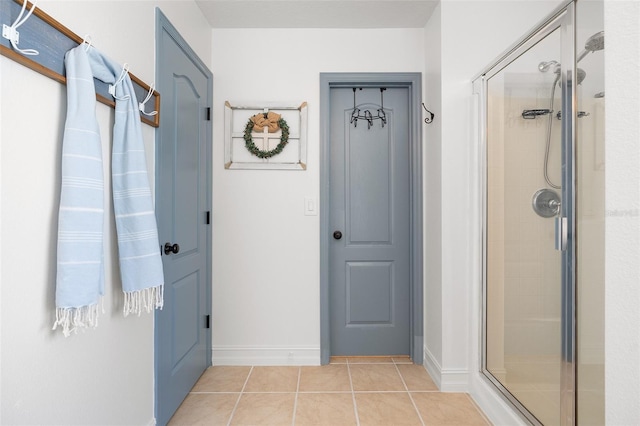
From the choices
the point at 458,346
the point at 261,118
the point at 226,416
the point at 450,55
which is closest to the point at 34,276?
the point at 226,416

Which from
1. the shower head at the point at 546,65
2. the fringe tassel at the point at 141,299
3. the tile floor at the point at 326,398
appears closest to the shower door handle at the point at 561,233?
the shower head at the point at 546,65

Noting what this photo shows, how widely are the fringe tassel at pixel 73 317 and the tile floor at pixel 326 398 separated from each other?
1.13m

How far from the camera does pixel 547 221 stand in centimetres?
154

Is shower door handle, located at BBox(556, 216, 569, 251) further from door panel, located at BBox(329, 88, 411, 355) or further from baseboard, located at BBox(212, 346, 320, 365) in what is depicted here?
baseboard, located at BBox(212, 346, 320, 365)

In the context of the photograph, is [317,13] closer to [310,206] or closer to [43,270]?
[310,206]

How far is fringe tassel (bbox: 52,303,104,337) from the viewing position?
39.4 inches

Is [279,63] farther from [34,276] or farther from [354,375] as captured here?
[354,375]

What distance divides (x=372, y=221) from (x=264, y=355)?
1320 millimetres

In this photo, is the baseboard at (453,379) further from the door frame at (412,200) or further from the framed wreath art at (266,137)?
the framed wreath art at (266,137)

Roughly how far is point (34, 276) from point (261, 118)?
6.08ft

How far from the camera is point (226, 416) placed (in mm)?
1928

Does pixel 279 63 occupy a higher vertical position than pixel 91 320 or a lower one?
higher

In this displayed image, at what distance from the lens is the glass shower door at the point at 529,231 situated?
4.72ft

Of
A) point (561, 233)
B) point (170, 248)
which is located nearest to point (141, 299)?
point (170, 248)
